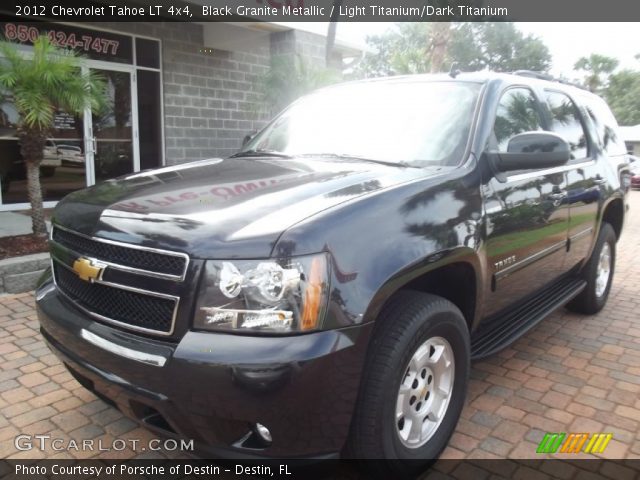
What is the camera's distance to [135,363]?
2.03 metres

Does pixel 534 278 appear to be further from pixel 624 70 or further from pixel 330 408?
pixel 624 70

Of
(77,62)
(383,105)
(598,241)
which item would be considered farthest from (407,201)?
(77,62)

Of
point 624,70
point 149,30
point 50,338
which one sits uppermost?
point 624,70

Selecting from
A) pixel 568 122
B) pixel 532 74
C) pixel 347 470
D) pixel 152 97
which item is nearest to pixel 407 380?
pixel 347 470

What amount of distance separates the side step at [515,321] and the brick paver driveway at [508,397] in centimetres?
43

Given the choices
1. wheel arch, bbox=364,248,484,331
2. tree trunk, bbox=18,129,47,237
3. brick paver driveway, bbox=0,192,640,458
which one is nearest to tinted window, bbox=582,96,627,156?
brick paver driveway, bbox=0,192,640,458

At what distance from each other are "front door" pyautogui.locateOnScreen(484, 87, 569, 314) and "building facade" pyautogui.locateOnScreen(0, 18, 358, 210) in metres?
7.43

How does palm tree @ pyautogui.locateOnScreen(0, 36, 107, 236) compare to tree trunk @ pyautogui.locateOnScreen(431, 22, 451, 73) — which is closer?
palm tree @ pyautogui.locateOnScreen(0, 36, 107, 236)

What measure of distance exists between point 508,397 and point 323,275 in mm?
2024

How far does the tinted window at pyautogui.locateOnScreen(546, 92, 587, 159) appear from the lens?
399 centimetres

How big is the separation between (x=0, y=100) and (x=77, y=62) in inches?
36.1

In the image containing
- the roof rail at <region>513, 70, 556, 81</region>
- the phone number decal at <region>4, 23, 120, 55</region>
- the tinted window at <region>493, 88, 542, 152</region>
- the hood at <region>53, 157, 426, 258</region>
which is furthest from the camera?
the phone number decal at <region>4, 23, 120, 55</region>

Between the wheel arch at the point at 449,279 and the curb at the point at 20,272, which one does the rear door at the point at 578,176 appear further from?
the curb at the point at 20,272

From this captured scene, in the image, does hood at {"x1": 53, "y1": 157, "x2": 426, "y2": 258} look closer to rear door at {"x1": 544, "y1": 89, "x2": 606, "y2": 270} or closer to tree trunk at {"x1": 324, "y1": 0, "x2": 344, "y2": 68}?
rear door at {"x1": 544, "y1": 89, "x2": 606, "y2": 270}
